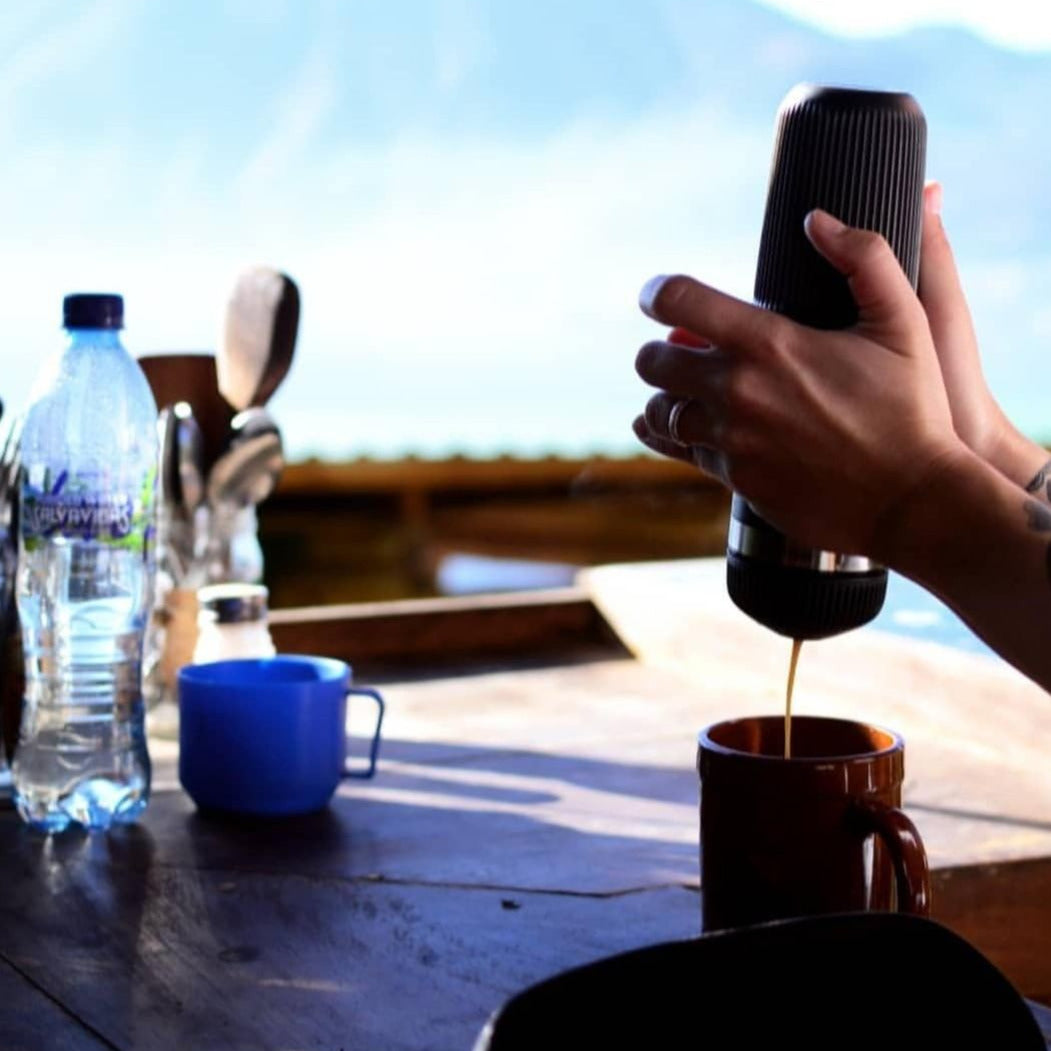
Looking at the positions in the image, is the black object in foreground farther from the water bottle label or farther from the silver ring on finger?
the water bottle label

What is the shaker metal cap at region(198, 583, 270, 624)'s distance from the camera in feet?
3.90

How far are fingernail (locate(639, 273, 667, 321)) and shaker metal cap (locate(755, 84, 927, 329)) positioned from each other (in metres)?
0.06

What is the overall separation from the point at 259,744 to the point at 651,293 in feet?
1.75

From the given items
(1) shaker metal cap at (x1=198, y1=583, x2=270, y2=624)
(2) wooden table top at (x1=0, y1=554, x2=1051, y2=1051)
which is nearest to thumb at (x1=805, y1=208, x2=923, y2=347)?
(2) wooden table top at (x1=0, y1=554, x2=1051, y2=1051)

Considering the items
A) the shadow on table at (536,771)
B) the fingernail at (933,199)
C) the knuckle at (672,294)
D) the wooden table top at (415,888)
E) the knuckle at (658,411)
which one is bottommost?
the shadow on table at (536,771)

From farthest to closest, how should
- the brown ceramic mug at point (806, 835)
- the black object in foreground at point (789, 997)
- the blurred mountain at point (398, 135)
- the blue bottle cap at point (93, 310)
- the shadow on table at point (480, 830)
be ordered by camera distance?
1. the blurred mountain at point (398, 135)
2. the blue bottle cap at point (93, 310)
3. the shadow on table at point (480, 830)
4. the brown ceramic mug at point (806, 835)
5. the black object in foreground at point (789, 997)

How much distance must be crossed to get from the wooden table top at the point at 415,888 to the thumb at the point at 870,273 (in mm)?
340

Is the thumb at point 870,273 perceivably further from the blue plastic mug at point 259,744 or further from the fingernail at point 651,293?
the blue plastic mug at point 259,744

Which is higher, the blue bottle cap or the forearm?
the blue bottle cap

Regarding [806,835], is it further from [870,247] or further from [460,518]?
[460,518]

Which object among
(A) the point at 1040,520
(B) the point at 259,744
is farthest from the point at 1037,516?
(B) the point at 259,744

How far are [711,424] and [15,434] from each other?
0.67 m

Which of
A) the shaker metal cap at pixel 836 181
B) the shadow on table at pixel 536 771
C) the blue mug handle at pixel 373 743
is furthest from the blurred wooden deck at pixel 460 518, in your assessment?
the shaker metal cap at pixel 836 181

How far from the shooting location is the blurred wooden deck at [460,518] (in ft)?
13.4
